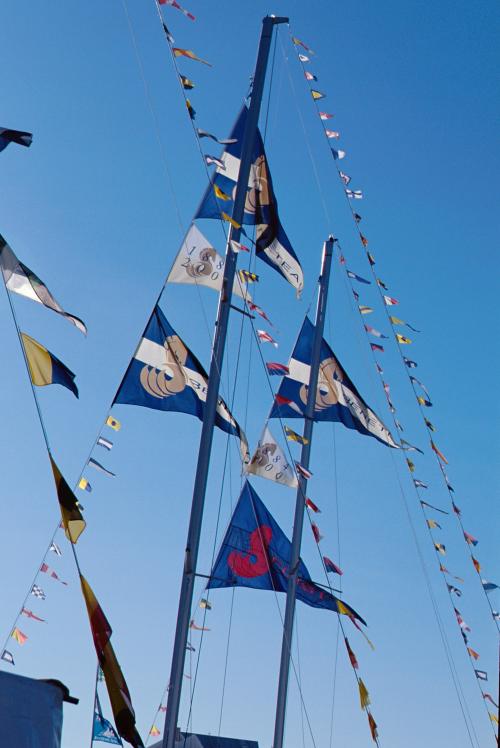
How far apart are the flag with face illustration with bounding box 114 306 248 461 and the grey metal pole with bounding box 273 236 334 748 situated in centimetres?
294

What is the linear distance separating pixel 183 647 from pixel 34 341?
4.53m

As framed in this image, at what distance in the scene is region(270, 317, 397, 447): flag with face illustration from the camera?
21.3 meters

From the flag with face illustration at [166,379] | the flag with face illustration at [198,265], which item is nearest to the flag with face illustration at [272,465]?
the flag with face illustration at [166,379]

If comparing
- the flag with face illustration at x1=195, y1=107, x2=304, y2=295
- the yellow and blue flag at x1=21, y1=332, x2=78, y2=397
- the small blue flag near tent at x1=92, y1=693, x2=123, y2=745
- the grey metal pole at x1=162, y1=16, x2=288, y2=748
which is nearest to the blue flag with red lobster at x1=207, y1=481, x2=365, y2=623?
the flag with face illustration at x1=195, y1=107, x2=304, y2=295

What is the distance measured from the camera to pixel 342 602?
64.5 feet

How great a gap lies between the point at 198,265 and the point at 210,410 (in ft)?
7.53

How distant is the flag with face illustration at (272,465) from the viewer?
19.0 meters

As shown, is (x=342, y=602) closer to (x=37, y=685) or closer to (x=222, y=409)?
(x=222, y=409)

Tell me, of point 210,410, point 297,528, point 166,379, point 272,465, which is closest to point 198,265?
point 166,379

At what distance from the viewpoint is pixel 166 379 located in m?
15.6

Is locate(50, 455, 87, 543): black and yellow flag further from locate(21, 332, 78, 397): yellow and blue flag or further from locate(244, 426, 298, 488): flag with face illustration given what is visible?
locate(244, 426, 298, 488): flag with face illustration

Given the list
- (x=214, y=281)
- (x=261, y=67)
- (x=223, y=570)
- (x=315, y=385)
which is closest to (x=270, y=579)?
(x=223, y=570)

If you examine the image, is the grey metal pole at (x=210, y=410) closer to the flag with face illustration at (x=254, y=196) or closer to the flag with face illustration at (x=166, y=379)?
the flag with face illustration at (x=254, y=196)

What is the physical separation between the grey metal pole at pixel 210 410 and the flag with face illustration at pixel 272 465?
4.82 meters
